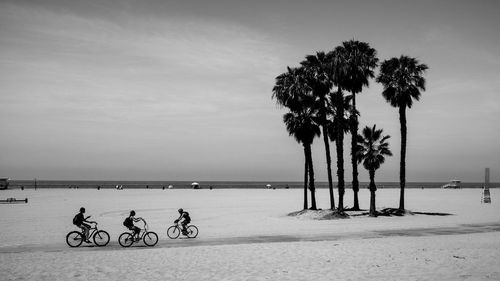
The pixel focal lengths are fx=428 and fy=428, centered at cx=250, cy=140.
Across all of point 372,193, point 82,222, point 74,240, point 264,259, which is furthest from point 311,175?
point 74,240

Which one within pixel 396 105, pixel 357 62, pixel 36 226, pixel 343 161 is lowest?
pixel 36 226

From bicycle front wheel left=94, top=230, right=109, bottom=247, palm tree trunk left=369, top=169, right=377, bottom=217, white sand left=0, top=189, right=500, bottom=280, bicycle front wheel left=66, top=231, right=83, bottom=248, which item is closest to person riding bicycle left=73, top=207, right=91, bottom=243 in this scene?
bicycle front wheel left=66, top=231, right=83, bottom=248

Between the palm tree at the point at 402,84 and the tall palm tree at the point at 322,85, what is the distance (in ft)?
21.2

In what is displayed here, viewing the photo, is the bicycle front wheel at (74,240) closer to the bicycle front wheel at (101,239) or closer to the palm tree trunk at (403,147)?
the bicycle front wheel at (101,239)

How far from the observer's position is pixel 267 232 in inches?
1109

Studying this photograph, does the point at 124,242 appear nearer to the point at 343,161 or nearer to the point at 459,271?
the point at 459,271

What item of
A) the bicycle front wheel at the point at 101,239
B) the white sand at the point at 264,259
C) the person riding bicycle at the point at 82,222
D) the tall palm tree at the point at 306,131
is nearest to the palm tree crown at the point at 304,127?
the tall palm tree at the point at 306,131

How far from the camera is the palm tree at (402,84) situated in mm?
42906

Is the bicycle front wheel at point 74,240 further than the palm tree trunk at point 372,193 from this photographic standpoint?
No

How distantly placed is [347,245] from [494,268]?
7.23 metres

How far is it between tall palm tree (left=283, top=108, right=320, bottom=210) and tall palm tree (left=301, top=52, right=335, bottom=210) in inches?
39.2

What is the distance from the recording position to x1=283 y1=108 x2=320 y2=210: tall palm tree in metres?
43.0

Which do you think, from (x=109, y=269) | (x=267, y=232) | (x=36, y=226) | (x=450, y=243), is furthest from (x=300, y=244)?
(x=36, y=226)

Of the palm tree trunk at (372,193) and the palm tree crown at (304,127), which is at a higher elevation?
the palm tree crown at (304,127)
